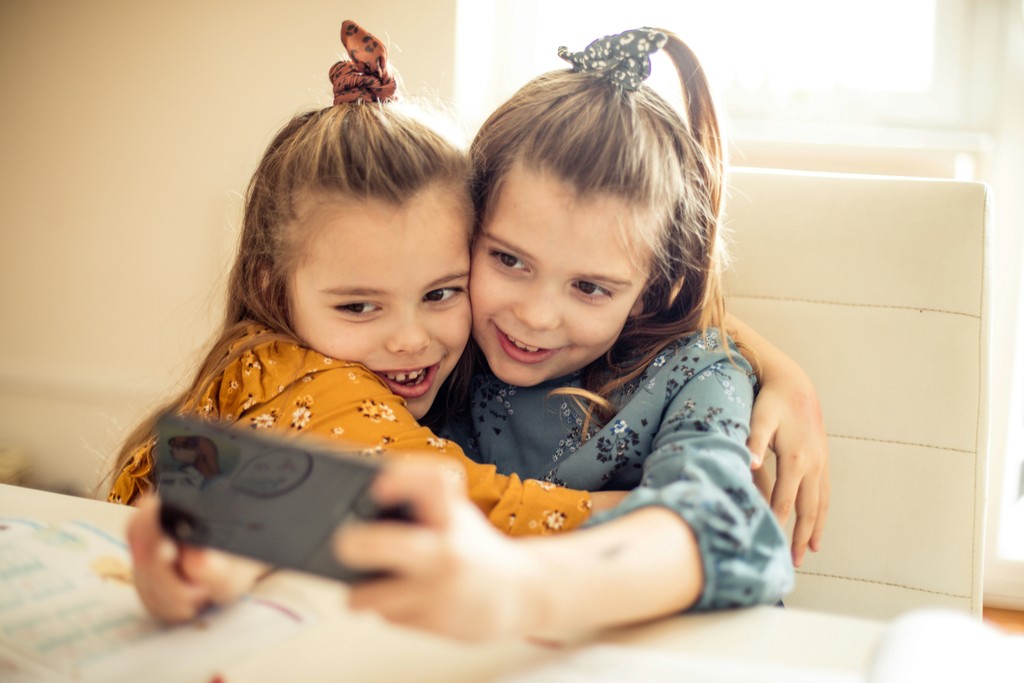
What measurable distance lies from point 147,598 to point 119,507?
0.79ft

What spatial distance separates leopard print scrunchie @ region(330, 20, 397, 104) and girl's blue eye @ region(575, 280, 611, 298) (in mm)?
293

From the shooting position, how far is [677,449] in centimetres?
75

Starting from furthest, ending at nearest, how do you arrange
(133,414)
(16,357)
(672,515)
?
1. (16,357)
2. (133,414)
3. (672,515)

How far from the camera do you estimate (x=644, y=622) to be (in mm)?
569

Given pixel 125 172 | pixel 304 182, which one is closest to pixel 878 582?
pixel 304 182

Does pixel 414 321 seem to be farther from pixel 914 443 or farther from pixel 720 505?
pixel 914 443

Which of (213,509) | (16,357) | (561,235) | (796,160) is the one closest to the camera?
(213,509)

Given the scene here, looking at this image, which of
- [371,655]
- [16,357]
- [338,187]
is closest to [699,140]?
[338,187]

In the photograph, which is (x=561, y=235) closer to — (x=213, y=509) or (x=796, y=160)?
(x=213, y=509)

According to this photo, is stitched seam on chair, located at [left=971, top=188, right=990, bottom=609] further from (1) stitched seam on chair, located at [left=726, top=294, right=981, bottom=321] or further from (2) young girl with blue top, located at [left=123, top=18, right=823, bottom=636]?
(2) young girl with blue top, located at [left=123, top=18, right=823, bottom=636]

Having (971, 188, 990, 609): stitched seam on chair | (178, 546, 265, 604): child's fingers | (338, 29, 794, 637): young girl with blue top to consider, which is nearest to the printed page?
(178, 546, 265, 604): child's fingers

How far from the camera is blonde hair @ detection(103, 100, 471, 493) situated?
90cm

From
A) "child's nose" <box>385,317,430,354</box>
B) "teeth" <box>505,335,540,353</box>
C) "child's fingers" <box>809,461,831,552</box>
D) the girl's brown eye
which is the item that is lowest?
"child's fingers" <box>809,461,831,552</box>

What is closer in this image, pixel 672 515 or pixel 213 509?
pixel 213 509
